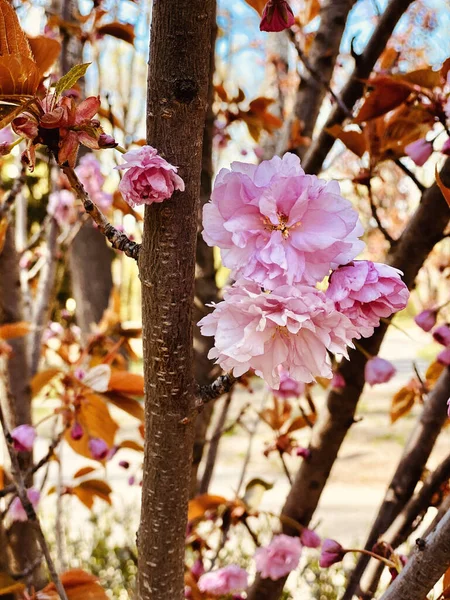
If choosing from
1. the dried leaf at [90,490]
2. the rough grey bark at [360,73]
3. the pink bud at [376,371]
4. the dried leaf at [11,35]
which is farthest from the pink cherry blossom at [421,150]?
the dried leaf at [90,490]

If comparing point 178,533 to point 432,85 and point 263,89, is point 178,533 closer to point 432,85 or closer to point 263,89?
point 432,85

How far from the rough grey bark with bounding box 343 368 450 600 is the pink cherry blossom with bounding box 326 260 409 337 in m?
0.56

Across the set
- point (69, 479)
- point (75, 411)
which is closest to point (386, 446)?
Result: point (69, 479)

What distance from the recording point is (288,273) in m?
0.37

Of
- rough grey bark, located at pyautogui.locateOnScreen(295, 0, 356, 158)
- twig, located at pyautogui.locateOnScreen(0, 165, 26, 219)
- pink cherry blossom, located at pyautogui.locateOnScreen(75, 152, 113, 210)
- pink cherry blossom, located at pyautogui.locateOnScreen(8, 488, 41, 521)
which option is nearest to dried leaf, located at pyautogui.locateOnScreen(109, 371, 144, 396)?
pink cherry blossom, located at pyautogui.locateOnScreen(8, 488, 41, 521)

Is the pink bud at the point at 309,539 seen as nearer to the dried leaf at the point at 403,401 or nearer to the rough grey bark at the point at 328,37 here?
the dried leaf at the point at 403,401

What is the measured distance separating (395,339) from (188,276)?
281 inches

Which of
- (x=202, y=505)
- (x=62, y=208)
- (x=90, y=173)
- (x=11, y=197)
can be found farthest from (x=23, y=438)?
(x=90, y=173)

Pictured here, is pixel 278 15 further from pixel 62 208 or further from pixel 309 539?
pixel 62 208

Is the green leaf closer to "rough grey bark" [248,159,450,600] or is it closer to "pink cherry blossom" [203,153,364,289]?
"pink cherry blossom" [203,153,364,289]

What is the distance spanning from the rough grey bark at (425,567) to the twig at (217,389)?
0.64ft

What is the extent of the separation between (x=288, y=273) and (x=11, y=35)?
258 millimetres

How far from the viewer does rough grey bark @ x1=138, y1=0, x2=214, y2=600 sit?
40 centimetres

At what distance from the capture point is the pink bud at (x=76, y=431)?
2.90 feet
